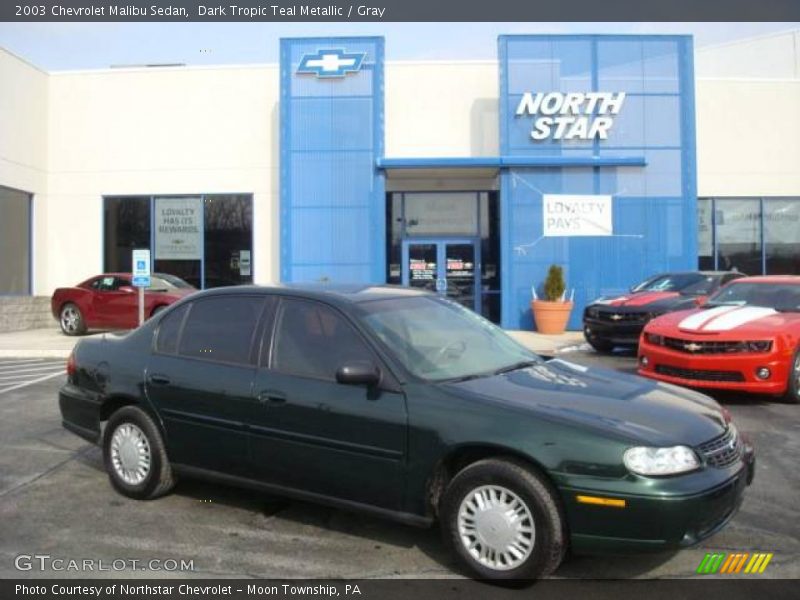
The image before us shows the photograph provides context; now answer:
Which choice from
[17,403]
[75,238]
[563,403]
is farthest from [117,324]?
[563,403]

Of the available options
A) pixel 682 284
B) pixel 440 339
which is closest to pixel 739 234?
pixel 682 284

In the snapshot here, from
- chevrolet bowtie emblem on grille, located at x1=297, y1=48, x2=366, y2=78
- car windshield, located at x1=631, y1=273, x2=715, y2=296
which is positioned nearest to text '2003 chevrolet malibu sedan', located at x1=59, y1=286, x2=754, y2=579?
car windshield, located at x1=631, y1=273, x2=715, y2=296

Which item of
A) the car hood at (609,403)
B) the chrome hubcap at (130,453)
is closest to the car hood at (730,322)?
the car hood at (609,403)

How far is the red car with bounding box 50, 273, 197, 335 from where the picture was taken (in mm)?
15602

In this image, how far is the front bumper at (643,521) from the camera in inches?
132

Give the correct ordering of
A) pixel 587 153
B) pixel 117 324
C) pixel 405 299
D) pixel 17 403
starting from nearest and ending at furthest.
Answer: pixel 405 299 < pixel 17 403 < pixel 117 324 < pixel 587 153

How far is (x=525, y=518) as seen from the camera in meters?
3.58

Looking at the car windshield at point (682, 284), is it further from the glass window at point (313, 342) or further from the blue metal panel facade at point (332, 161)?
the glass window at point (313, 342)

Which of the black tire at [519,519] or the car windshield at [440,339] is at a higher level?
the car windshield at [440,339]

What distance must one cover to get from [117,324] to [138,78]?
24.7ft

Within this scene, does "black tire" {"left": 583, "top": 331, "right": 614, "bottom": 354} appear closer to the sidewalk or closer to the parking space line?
the sidewalk

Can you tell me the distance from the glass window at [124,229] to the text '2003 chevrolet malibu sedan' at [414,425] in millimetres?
15490

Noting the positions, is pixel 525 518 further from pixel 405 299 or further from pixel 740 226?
pixel 740 226

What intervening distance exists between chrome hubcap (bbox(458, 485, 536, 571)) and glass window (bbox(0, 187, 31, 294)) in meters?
18.4
